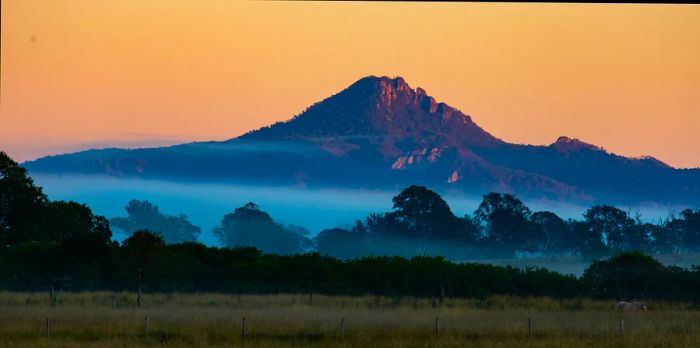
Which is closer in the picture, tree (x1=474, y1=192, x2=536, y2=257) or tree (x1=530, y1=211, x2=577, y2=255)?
tree (x1=474, y1=192, x2=536, y2=257)

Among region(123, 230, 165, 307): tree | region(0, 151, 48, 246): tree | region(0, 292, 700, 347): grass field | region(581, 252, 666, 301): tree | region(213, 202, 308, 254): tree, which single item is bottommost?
region(0, 292, 700, 347): grass field

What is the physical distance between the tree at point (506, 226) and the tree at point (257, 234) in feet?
113

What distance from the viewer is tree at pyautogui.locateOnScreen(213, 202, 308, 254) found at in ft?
587

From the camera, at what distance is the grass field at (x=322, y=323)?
113 ft

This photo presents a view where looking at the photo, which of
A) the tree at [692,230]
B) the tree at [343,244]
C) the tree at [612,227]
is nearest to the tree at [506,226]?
the tree at [612,227]

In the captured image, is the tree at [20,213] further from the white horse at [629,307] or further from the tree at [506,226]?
the tree at [506,226]

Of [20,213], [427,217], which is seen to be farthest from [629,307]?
[427,217]

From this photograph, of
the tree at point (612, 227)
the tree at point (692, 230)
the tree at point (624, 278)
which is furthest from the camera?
the tree at point (692, 230)

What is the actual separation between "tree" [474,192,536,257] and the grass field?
99.4 metres

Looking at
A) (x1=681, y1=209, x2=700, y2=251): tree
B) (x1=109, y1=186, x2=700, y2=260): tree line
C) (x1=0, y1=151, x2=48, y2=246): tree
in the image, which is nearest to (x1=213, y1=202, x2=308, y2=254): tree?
(x1=109, y1=186, x2=700, y2=260): tree line

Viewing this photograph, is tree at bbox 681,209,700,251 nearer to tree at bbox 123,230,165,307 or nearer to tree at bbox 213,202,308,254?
tree at bbox 213,202,308,254

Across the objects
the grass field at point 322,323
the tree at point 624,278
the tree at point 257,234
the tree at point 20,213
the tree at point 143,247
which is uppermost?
the tree at point 257,234

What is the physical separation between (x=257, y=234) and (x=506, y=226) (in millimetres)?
41401

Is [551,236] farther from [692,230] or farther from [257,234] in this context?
[257,234]
